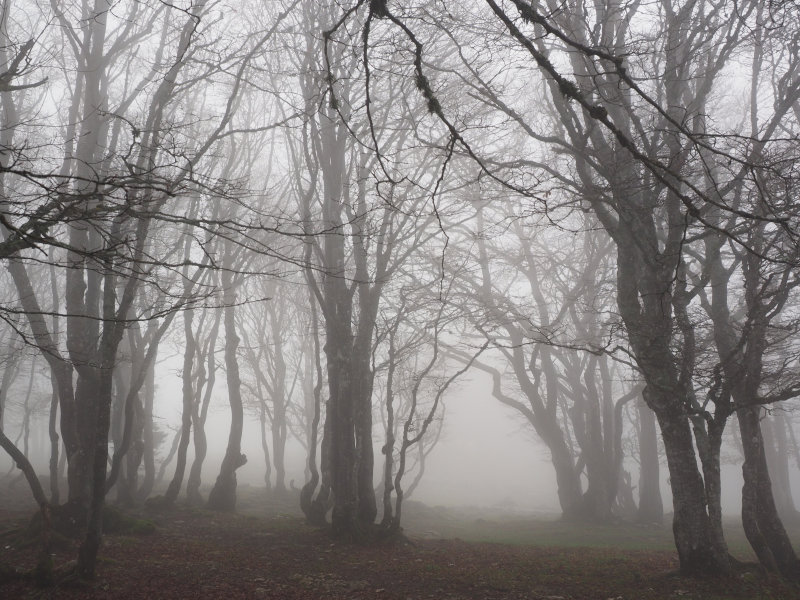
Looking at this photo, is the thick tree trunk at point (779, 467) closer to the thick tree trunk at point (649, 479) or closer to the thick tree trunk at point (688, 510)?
the thick tree trunk at point (649, 479)

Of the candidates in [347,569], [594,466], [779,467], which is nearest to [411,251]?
[347,569]

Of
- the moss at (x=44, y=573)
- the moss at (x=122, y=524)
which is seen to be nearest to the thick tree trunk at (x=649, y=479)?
the moss at (x=122, y=524)

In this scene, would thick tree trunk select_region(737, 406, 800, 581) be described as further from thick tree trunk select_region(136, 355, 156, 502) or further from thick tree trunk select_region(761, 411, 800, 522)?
thick tree trunk select_region(761, 411, 800, 522)

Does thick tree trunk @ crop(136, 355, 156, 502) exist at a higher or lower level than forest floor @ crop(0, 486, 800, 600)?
higher

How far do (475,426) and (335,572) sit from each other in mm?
62411

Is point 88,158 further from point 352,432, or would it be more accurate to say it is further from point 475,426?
point 475,426

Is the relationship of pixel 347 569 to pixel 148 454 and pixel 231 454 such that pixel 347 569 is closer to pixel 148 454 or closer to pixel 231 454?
pixel 231 454

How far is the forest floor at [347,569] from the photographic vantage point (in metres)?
6.05

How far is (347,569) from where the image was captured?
7.43 meters

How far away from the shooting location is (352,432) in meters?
9.70

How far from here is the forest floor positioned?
605 centimetres

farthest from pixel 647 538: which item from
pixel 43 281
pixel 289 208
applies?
pixel 43 281

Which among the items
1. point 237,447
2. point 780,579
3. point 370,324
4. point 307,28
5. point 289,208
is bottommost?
point 780,579

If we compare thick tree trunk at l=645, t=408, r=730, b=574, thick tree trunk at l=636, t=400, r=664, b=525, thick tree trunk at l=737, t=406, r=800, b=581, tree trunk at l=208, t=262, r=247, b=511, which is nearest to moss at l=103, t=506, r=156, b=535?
tree trunk at l=208, t=262, r=247, b=511
